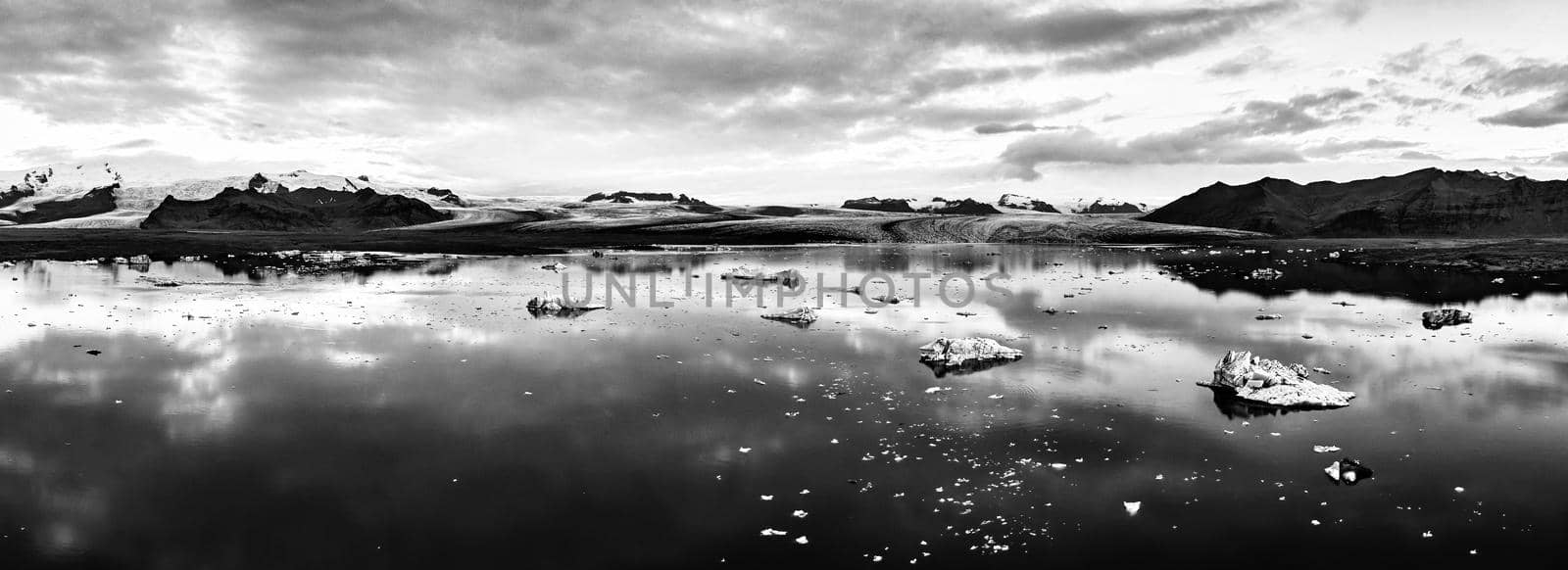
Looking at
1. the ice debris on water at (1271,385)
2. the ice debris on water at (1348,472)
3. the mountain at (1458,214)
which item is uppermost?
the mountain at (1458,214)

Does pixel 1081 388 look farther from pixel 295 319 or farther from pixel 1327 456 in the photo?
pixel 295 319

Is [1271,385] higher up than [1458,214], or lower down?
lower down

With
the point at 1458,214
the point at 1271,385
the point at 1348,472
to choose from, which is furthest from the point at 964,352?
the point at 1458,214

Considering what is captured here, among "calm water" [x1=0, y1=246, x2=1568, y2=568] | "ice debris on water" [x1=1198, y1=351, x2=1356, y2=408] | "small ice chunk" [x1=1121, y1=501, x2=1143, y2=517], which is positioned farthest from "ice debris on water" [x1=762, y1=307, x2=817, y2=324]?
"small ice chunk" [x1=1121, y1=501, x2=1143, y2=517]

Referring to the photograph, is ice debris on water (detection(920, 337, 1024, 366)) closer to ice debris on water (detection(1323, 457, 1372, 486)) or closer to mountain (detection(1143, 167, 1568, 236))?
ice debris on water (detection(1323, 457, 1372, 486))

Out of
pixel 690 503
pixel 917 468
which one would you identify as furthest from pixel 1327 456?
pixel 690 503

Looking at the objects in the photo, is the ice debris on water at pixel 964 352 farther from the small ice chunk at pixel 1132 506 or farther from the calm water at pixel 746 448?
the small ice chunk at pixel 1132 506

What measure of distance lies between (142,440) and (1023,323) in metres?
19.9

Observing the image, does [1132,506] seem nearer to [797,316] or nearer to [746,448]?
[746,448]

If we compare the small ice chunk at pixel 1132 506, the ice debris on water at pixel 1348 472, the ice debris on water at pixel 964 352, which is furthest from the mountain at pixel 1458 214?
the small ice chunk at pixel 1132 506

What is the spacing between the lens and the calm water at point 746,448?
27.5ft

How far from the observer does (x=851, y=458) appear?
35.6 feet

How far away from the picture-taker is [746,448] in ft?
37.0

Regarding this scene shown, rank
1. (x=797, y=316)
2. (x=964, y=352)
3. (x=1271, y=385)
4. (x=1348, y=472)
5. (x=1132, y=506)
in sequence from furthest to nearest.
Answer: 1. (x=797, y=316)
2. (x=964, y=352)
3. (x=1271, y=385)
4. (x=1348, y=472)
5. (x=1132, y=506)
